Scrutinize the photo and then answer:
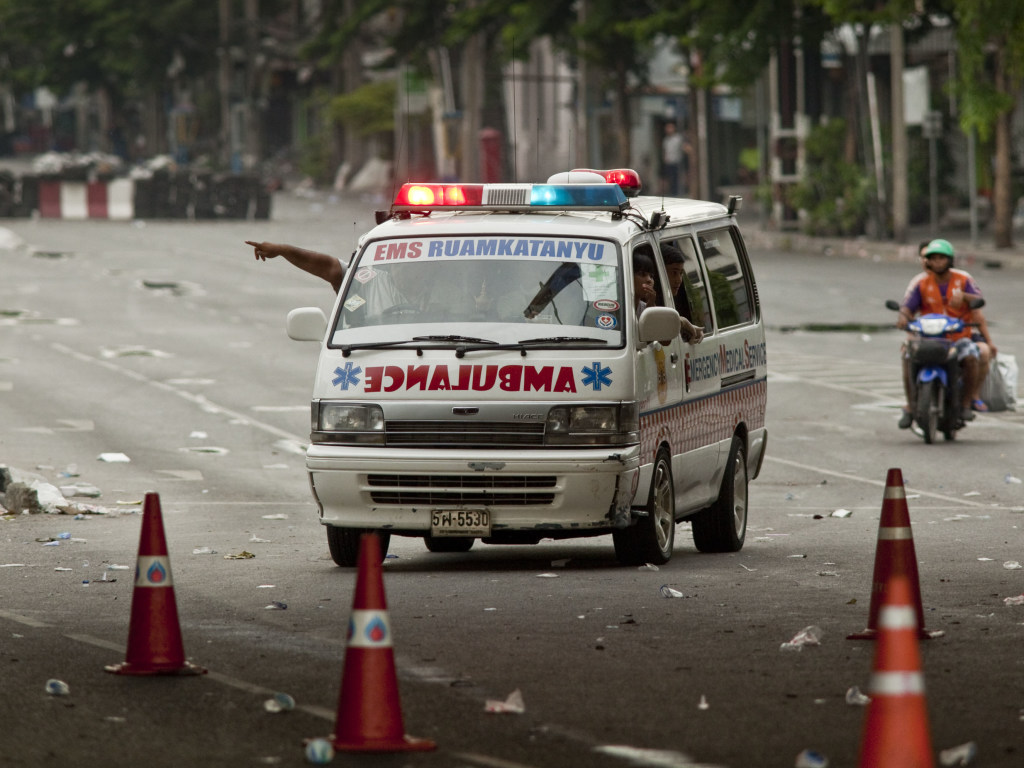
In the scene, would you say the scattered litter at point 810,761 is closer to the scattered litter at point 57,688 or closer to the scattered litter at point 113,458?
the scattered litter at point 57,688

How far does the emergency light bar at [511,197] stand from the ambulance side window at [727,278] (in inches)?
40.0

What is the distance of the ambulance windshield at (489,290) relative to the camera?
10.5 meters

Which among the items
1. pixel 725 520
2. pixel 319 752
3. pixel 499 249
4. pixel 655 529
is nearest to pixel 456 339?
pixel 499 249

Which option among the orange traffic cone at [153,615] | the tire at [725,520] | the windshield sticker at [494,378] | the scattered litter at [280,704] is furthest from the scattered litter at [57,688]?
the tire at [725,520]

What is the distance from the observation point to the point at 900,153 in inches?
1506

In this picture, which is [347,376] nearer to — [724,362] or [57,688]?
[724,362]

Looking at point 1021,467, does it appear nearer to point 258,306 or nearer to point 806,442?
point 806,442

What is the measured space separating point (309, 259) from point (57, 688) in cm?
498

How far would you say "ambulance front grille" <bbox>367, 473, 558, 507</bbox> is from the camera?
10203mm

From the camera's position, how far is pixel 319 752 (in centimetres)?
617

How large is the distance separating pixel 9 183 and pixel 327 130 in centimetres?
2678

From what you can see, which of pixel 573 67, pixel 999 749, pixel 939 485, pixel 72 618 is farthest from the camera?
pixel 573 67

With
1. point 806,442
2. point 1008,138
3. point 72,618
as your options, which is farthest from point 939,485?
point 1008,138

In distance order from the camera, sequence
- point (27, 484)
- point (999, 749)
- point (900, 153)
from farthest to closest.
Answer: point (900, 153), point (27, 484), point (999, 749)
